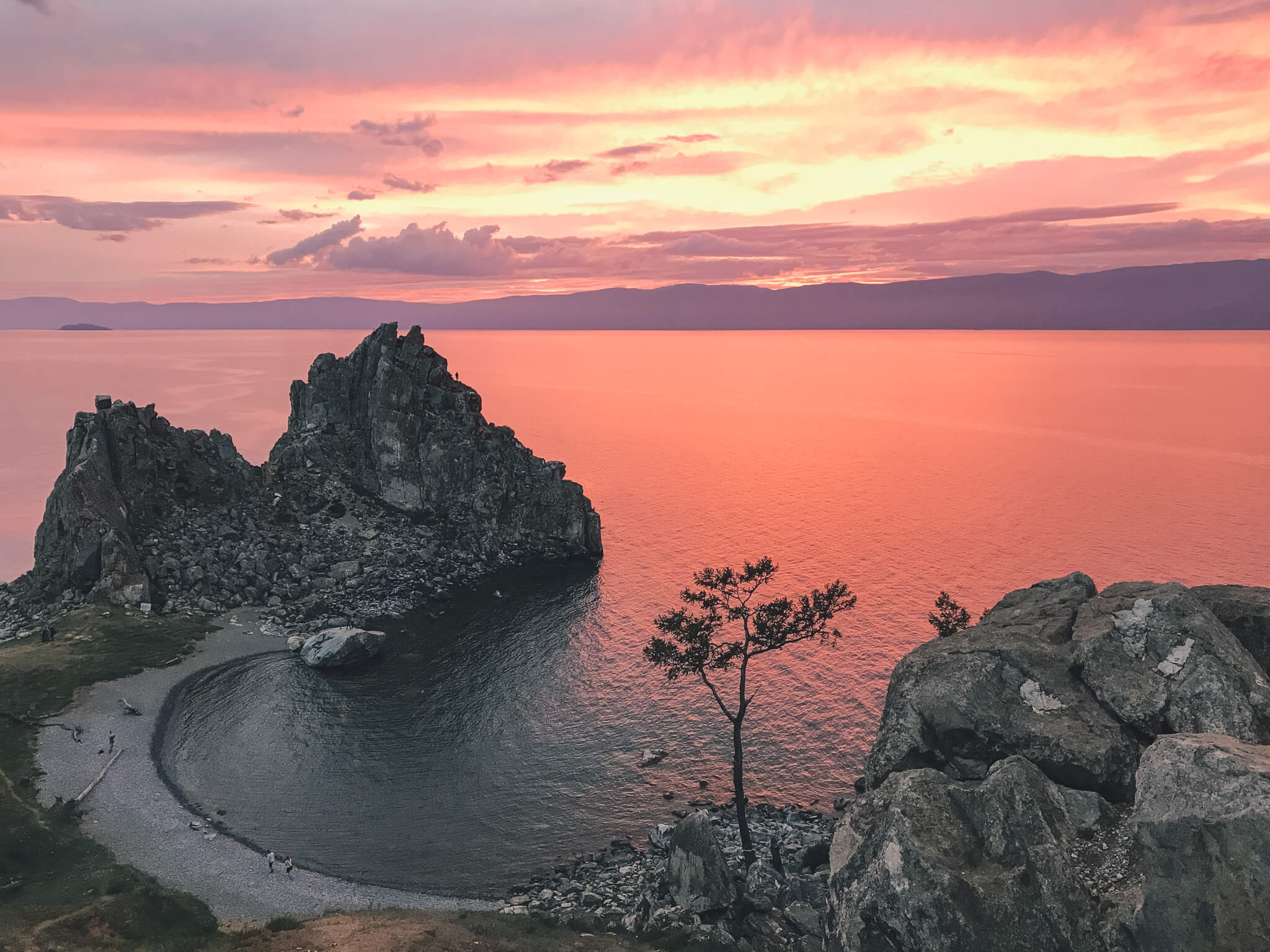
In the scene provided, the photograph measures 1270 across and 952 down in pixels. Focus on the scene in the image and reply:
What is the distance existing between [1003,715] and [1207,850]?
11977 millimetres

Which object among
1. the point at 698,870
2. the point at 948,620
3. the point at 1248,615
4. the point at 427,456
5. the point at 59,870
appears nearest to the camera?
the point at 1248,615

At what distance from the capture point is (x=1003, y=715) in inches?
1476

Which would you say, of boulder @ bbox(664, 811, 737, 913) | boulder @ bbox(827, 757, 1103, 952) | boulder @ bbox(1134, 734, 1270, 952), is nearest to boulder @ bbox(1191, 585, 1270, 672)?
boulder @ bbox(1134, 734, 1270, 952)

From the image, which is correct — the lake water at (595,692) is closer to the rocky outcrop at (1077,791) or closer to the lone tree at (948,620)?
the lone tree at (948,620)

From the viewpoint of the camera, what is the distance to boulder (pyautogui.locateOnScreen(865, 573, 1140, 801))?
34.5 metres

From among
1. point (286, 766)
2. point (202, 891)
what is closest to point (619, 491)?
point (286, 766)

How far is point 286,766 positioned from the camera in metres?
65.1

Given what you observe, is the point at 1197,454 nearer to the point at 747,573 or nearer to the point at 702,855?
the point at 747,573

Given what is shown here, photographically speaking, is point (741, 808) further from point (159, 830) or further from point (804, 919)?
point (159, 830)

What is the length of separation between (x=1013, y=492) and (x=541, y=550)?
106055 mm

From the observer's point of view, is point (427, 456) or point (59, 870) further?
point (427, 456)

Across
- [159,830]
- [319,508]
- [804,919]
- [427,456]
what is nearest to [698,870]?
[804,919]

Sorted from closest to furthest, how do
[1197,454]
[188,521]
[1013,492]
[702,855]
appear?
[702,855]
[188,521]
[1013,492]
[1197,454]

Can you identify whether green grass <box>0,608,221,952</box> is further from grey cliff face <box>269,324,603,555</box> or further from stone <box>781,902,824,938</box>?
grey cliff face <box>269,324,603,555</box>
